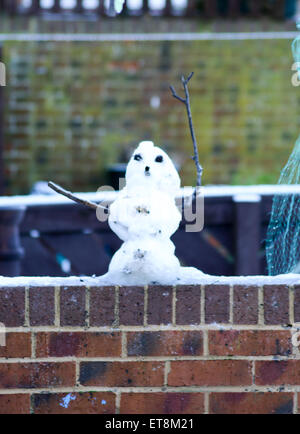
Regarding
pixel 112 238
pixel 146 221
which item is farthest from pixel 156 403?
pixel 112 238

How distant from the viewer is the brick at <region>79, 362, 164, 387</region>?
1.63m

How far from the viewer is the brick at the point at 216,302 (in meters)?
1.63

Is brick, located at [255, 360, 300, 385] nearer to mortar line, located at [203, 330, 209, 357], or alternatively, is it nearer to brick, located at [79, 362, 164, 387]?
mortar line, located at [203, 330, 209, 357]

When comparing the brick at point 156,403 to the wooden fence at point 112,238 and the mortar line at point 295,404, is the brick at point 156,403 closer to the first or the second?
the mortar line at point 295,404

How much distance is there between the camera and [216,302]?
163 centimetres

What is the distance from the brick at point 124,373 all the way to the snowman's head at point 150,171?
1.47 feet

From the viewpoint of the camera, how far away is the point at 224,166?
5.82 m

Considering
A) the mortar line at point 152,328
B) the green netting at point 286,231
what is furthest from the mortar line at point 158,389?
the green netting at point 286,231

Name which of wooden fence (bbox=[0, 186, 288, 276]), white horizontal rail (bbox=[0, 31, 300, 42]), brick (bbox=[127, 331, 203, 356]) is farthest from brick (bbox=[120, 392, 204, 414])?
white horizontal rail (bbox=[0, 31, 300, 42])

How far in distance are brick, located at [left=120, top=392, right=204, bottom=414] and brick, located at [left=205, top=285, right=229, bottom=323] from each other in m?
0.20

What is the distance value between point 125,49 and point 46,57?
0.71 meters

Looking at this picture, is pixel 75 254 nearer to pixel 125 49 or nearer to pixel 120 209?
pixel 120 209
